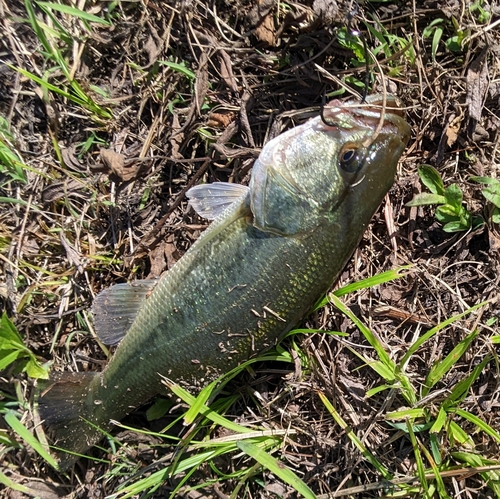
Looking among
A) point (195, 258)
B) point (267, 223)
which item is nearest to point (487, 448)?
point (267, 223)

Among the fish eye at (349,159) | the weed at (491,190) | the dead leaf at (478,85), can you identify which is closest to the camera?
the fish eye at (349,159)

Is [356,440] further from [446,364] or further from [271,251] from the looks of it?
[271,251]

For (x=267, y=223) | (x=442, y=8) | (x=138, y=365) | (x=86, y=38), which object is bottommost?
(x=138, y=365)

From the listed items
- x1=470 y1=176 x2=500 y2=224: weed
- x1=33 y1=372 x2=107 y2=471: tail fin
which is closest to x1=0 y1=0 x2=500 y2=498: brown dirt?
x1=470 y1=176 x2=500 y2=224: weed

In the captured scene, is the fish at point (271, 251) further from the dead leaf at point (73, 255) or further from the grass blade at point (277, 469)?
the dead leaf at point (73, 255)

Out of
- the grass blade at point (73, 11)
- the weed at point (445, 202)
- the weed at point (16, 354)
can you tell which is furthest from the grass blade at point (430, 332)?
the grass blade at point (73, 11)

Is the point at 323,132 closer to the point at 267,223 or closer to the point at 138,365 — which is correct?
the point at 267,223

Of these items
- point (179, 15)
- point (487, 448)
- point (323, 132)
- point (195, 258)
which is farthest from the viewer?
point (179, 15)

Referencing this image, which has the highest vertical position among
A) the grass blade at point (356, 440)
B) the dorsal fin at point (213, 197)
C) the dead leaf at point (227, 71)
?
the dead leaf at point (227, 71)
